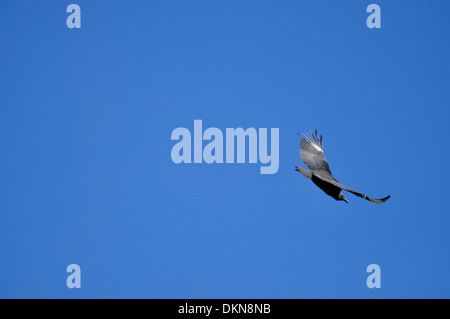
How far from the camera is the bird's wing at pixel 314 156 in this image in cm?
1625

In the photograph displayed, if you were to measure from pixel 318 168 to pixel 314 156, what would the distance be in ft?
1.98

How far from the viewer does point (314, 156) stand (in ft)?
55.0

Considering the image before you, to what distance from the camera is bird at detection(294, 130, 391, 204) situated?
15266 mm

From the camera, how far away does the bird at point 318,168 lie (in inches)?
601

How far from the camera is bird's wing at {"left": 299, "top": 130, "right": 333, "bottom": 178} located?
1625 centimetres

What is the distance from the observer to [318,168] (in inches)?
640
